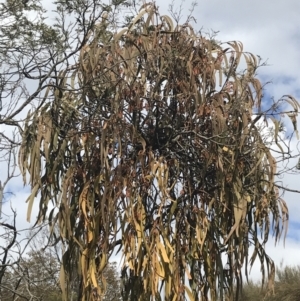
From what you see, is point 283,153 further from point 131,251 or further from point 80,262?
point 80,262

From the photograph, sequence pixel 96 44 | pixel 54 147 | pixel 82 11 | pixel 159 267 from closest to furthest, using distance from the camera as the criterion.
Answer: pixel 159 267
pixel 54 147
pixel 96 44
pixel 82 11

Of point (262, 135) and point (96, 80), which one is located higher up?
point (96, 80)

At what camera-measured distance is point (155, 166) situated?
342cm

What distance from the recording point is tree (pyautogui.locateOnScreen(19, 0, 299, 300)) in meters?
3.31

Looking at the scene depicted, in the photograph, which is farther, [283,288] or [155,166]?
[283,288]

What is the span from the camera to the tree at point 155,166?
3312 millimetres

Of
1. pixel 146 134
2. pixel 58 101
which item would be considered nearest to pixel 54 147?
pixel 58 101

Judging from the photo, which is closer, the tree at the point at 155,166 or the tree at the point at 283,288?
the tree at the point at 155,166

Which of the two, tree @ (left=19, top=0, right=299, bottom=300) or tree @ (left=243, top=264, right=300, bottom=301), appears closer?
tree @ (left=19, top=0, right=299, bottom=300)

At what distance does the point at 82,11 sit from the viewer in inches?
161

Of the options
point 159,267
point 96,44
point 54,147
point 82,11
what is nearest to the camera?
point 159,267

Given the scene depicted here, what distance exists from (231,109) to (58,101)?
106 cm

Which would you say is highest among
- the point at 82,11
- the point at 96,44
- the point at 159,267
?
the point at 82,11

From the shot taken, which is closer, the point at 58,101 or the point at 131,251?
the point at 131,251
